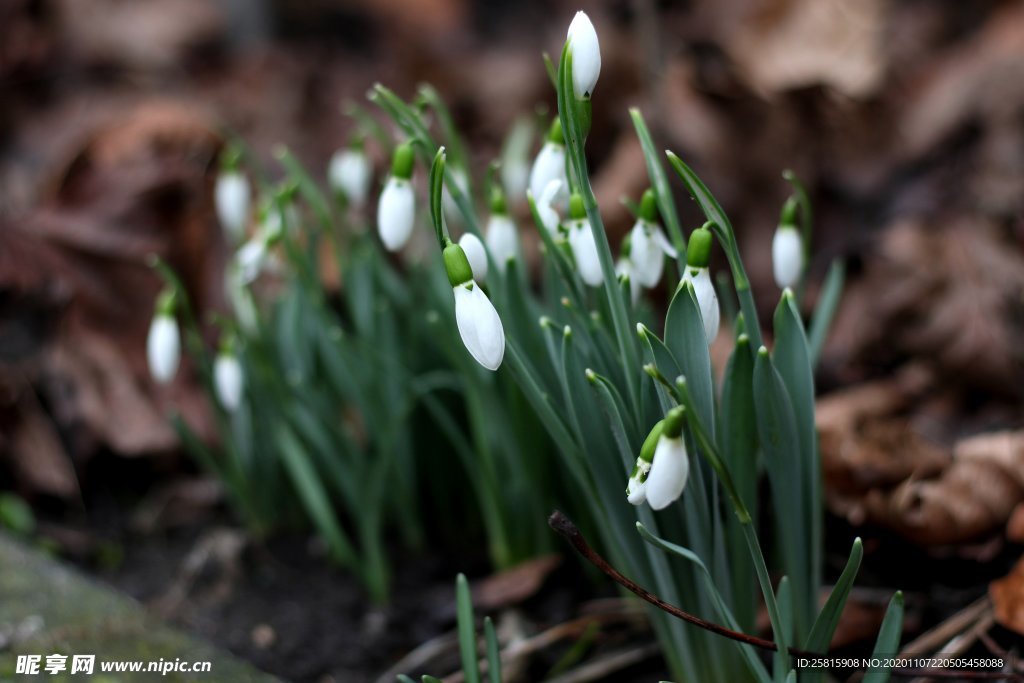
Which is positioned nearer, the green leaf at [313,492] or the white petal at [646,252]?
the white petal at [646,252]

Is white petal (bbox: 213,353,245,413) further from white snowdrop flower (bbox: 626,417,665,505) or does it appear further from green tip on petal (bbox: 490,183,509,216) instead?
white snowdrop flower (bbox: 626,417,665,505)

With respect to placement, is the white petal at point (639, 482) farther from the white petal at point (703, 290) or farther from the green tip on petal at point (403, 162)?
the green tip on petal at point (403, 162)

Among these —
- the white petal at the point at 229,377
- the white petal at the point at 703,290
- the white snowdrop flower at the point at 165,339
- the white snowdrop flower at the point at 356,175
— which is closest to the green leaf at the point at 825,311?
the white petal at the point at 703,290

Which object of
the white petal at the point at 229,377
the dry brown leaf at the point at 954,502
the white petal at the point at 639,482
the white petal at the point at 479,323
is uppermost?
the white petal at the point at 479,323

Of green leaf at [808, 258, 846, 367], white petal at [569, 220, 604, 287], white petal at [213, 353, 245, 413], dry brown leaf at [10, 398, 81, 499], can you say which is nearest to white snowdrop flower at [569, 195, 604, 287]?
white petal at [569, 220, 604, 287]

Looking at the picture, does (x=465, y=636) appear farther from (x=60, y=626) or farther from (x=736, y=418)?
(x=60, y=626)

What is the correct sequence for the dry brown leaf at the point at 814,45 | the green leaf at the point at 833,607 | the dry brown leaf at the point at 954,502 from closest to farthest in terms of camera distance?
the green leaf at the point at 833,607
the dry brown leaf at the point at 954,502
the dry brown leaf at the point at 814,45

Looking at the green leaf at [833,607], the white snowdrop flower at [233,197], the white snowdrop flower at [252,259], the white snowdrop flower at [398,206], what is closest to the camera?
the green leaf at [833,607]
